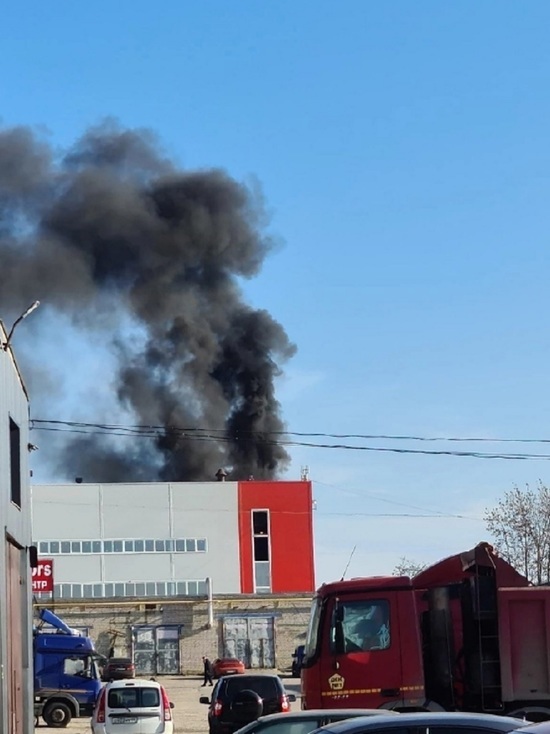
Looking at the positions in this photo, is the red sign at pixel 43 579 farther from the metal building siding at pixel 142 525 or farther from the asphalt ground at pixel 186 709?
the metal building siding at pixel 142 525

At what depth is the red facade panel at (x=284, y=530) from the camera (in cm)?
6538

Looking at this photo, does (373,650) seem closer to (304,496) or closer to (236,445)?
(304,496)

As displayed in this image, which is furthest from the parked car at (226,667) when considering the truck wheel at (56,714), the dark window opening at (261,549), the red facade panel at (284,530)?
the truck wheel at (56,714)

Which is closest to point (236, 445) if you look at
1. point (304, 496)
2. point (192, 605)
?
point (304, 496)

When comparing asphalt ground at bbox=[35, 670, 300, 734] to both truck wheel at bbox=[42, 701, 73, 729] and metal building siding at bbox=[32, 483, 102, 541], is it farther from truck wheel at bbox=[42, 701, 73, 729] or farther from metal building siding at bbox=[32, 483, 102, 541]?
metal building siding at bbox=[32, 483, 102, 541]

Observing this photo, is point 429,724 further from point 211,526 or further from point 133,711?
point 211,526

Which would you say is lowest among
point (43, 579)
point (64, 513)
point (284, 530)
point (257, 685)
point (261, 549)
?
point (257, 685)

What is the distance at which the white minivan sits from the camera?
23.2 metres

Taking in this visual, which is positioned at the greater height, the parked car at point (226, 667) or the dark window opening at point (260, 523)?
the dark window opening at point (260, 523)

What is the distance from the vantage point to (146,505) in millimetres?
65125

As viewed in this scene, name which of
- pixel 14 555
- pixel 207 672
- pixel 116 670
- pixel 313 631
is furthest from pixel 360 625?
pixel 116 670

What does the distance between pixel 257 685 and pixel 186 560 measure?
145ft

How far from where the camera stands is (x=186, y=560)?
212 feet

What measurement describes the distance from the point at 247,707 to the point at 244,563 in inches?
1794
